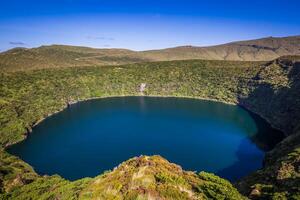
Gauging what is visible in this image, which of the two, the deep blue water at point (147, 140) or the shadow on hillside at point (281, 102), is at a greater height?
the shadow on hillside at point (281, 102)

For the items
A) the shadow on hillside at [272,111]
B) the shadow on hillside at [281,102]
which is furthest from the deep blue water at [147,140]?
the shadow on hillside at [281,102]

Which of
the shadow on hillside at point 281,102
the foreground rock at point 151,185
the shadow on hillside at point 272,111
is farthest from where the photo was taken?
the shadow on hillside at point 281,102

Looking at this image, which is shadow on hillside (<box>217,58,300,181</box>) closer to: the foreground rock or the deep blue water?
the deep blue water

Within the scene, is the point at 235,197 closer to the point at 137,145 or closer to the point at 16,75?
the point at 137,145

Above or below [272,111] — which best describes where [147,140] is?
below

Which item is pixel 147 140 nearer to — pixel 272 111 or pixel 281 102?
pixel 272 111

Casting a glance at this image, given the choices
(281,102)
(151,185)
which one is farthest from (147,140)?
(151,185)

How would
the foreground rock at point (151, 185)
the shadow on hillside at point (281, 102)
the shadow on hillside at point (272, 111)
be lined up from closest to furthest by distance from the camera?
the foreground rock at point (151, 185) → the shadow on hillside at point (272, 111) → the shadow on hillside at point (281, 102)

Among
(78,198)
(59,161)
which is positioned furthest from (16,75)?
(78,198)

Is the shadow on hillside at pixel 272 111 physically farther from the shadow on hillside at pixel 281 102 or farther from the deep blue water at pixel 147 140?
the deep blue water at pixel 147 140
